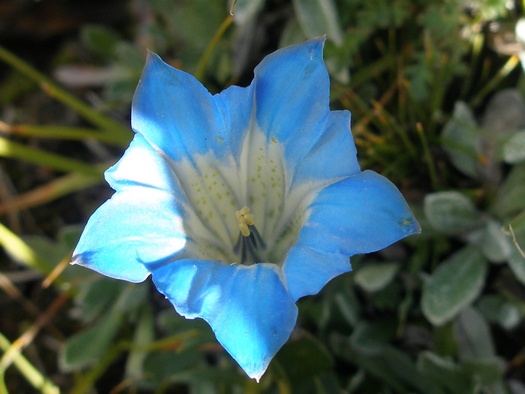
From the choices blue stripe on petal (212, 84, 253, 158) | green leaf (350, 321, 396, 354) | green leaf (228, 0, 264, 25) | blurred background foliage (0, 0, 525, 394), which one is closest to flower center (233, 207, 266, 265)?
blue stripe on petal (212, 84, 253, 158)

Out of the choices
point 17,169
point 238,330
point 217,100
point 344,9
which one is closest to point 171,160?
point 217,100

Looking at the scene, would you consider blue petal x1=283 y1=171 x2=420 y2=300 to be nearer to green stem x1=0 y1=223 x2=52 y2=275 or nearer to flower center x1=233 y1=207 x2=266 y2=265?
flower center x1=233 y1=207 x2=266 y2=265

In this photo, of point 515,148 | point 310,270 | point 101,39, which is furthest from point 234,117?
point 101,39

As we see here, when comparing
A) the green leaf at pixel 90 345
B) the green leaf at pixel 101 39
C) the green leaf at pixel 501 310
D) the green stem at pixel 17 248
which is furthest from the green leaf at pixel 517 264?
the green leaf at pixel 101 39

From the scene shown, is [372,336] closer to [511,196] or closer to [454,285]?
[454,285]

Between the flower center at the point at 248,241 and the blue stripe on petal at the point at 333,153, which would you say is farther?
the flower center at the point at 248,241

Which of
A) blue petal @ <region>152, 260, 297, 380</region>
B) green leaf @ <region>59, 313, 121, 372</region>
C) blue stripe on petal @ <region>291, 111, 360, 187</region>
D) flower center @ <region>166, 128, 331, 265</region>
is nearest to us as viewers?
blue petal @ <region>152, 260, 297, 380</region>

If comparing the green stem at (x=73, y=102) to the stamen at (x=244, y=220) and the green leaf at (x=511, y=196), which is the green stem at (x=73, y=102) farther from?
the green leaf at (x=511, y=196)
